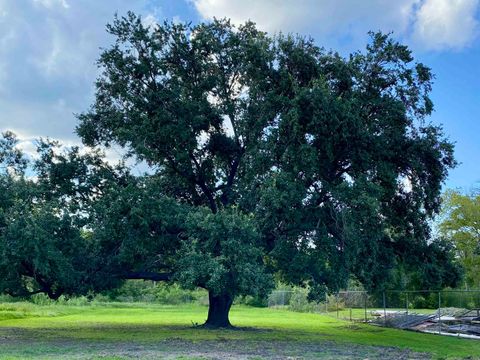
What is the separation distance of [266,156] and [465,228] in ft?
113

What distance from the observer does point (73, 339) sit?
22.4 meters

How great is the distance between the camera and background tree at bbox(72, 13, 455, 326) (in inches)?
918

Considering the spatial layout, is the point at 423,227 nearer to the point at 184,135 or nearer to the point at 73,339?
the point at 184,135

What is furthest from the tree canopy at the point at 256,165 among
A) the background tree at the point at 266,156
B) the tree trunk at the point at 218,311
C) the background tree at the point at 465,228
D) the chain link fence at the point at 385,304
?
the background tree at the point at 465,228

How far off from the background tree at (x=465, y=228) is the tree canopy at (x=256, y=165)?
78.6 feet

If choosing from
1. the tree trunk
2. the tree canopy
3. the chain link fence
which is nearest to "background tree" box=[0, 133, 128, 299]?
the tree canopy

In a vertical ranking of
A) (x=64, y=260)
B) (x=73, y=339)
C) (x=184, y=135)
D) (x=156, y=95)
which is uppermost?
(x=156, y=95)

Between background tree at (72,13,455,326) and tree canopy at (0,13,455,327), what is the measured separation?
67 millimetres

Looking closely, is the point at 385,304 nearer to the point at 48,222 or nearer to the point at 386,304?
the point at 386,304

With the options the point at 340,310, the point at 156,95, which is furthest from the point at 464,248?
the point at 156,95

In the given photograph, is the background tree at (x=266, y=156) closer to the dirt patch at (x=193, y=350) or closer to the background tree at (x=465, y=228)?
the dirt patch at (x=193, y=350)

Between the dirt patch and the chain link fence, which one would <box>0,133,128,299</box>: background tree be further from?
the chain link fence

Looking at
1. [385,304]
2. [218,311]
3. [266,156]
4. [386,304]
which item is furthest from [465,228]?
[266,156]

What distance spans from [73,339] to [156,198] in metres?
6.69
